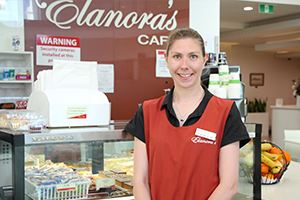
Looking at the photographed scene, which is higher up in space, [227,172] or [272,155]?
[227,172]

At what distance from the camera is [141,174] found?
1.57 m

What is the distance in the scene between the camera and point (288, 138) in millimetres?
4547

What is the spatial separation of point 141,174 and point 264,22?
→ 7847 mm

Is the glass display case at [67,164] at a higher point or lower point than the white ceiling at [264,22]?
lower

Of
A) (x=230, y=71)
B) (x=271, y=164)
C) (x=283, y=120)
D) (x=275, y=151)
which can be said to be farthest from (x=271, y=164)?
(x=283, y=120)

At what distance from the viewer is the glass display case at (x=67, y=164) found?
1661mm

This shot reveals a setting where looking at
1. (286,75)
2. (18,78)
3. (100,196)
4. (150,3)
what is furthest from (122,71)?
(286,75)

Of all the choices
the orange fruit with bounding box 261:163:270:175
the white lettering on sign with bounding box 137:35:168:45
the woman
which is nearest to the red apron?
the woman

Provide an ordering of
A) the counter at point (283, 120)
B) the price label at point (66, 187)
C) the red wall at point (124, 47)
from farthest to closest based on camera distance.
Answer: the counter at point (283, 120), the red wall at point (124, 47), the price label at point (66, 187)

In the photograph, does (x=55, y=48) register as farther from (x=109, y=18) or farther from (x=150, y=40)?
(x=150, y=40)

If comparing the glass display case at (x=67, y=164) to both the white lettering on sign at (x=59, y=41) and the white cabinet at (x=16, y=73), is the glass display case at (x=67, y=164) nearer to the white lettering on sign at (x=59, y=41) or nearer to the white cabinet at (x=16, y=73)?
the white cabinet at (x=16, y=73)

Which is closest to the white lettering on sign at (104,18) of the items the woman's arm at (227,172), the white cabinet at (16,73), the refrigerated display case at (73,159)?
the white cabinet at (16,73)

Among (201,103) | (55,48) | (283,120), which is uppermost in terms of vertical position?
(55,48)

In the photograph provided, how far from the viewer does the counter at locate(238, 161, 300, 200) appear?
216 cm
